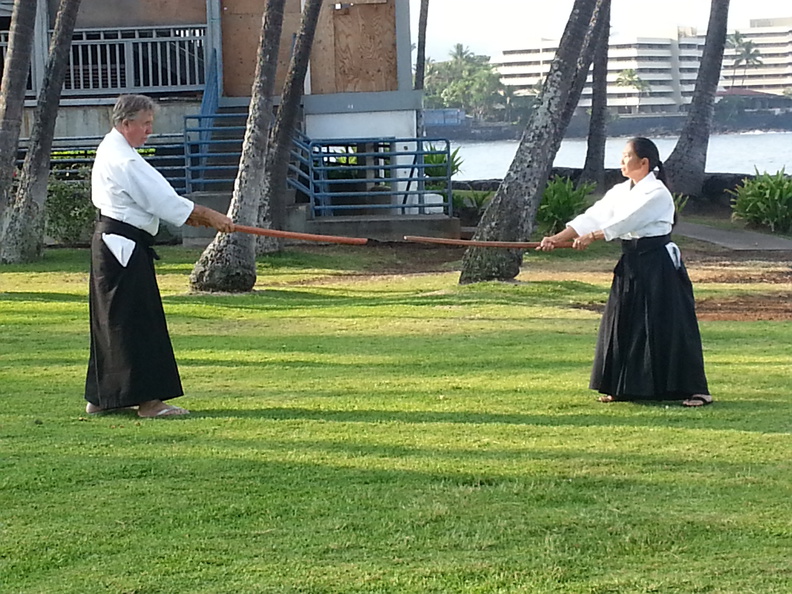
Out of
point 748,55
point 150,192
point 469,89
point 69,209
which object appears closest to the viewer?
point 150,192

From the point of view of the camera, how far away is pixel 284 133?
18953 millimetres

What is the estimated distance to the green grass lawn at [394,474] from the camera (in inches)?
188

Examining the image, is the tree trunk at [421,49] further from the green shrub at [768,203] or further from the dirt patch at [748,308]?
the dirt patch at [748,308]

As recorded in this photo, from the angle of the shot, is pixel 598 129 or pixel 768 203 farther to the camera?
pixel 598 129

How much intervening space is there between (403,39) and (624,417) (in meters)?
16.7

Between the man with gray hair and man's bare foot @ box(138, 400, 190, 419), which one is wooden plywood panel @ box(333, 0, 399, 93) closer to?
the man with gray hair

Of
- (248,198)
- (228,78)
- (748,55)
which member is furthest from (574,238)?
(748,55)

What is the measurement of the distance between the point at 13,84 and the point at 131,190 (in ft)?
29.6

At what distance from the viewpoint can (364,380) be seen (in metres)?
8.77

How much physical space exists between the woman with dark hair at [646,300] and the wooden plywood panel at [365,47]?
1603cm

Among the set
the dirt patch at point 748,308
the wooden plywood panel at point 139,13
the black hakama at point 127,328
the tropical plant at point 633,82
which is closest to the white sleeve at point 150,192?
the black hakama at point 127,328

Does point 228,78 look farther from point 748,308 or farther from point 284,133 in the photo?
point 748,308

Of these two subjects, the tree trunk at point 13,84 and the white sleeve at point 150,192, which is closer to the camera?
the white sleeve at point 150,192

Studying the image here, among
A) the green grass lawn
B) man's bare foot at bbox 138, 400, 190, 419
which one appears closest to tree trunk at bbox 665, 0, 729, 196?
the green grass lawn
